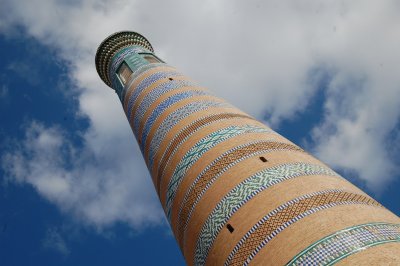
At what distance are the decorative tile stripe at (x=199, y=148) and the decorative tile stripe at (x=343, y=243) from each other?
6.84ft

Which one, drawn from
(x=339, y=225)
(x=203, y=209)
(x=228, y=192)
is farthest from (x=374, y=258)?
(x=203, y=209)

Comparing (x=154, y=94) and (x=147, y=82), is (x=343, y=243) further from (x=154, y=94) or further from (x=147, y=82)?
(x=147, y=82)

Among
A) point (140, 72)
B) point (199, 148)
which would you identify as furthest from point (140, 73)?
point (199, 148)

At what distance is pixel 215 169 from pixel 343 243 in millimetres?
1813

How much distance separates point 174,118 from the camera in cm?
597

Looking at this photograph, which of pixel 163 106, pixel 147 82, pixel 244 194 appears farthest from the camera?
pixel 147 82

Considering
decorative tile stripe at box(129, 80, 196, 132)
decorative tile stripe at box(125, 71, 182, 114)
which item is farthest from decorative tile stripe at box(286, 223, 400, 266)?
decorative tile stripe at box(125, 71, 182, 114)

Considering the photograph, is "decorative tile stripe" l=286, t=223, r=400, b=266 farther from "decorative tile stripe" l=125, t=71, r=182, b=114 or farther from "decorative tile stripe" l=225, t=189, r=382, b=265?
"decorative tile stripe" l=125, t=71, r=182, b=114

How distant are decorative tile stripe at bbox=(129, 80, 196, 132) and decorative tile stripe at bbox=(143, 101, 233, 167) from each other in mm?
790

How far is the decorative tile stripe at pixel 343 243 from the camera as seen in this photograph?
3035 mm

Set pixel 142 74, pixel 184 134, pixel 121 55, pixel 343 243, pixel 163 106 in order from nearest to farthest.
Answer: pixel 343 243
pixel 184 134
pixel 163 106
pixel 142 74
pixel 121 55

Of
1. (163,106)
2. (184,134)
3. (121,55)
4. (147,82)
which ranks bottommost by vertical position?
(184,134)

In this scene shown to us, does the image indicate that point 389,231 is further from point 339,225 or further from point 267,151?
point 267,151

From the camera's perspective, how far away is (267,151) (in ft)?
15.2
